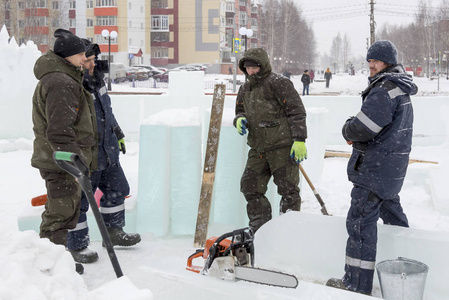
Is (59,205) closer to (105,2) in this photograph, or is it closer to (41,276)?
(41,276)

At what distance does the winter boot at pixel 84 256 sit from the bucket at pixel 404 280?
207 centimetres

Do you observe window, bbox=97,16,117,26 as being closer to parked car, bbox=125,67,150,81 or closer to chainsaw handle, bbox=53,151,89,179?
parked car, bbox=125,67,150,81

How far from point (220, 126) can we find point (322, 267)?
152 cm

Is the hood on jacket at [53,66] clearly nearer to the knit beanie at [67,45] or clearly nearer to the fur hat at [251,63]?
the knit beanie at [67,45]

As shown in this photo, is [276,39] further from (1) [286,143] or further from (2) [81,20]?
(1) [286,143]

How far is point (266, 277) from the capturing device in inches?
86.6

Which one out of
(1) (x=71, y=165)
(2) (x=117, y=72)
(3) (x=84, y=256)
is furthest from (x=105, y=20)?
(1) (x=71, y=165)

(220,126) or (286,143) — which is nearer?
(286,143)

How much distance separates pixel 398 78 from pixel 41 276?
2.37 meters

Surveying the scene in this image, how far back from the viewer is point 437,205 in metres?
5.66

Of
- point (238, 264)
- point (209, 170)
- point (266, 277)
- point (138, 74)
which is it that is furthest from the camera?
point (138, 74)

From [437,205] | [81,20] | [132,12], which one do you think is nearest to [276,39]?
[132,12]

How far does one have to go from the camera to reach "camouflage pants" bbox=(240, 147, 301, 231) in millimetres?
4246

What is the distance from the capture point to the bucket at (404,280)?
10.3ft
